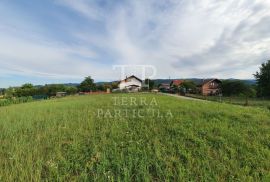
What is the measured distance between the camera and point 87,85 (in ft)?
177

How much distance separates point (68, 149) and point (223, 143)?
354cm

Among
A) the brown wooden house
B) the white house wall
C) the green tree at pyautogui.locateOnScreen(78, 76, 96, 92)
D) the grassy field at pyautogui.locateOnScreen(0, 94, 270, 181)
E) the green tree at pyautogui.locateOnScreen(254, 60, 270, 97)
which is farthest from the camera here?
the green tree at pyautogui.locateOnScreen(78, 76, 96, 92)

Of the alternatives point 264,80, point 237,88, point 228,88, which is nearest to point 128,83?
point 228,88

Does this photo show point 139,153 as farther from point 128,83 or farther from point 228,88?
point 128,83

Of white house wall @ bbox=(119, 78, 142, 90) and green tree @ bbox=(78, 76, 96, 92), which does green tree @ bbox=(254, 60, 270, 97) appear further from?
green tree @ bbox=(78, 76, 96, 92)

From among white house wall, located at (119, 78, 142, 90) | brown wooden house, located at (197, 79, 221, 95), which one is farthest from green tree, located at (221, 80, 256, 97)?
white house wall, located at (119, 78, 142, 90)

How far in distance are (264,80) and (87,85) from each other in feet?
143

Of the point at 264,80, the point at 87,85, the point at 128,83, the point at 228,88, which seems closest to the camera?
the point at 264,80

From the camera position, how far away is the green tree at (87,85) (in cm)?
5334

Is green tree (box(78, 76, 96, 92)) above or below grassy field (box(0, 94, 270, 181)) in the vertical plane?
above

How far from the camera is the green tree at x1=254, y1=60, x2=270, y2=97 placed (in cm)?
3193

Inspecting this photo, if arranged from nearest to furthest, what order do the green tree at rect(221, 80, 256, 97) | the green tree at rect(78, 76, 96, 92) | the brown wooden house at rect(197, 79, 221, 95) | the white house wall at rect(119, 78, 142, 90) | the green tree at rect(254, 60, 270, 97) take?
the green tree at rect(254, 60, 270, 97)
the green tree at rect(221, 80, 256, 97)
the white house wall at rect(119, 78, 142, 90)
the brown wooden house at rect(197, 79, 221, 95)
the green tree at rect(78, 76, 96, 92)

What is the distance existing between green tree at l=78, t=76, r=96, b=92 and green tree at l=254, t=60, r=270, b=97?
40.9 meters

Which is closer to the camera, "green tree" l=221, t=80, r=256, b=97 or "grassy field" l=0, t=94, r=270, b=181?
"grassy field" l=0, t=94, r=270, b=181
